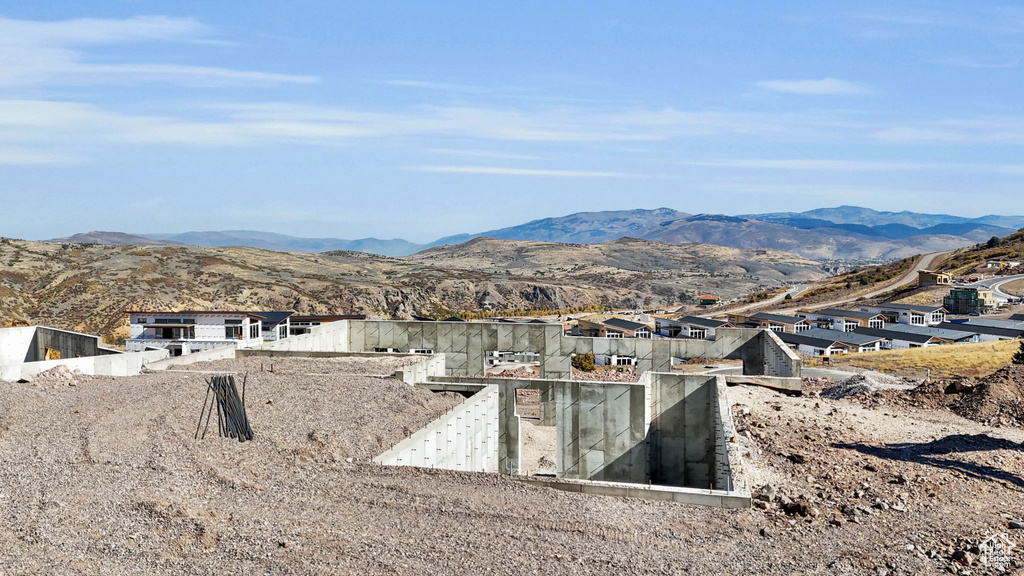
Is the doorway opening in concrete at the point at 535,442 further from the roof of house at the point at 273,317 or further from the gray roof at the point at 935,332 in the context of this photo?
the gray roof at the point at 935,332

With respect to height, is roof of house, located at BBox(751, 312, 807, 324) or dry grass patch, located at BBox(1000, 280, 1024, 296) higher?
dry grass patch, located at BBox(1000, 280, 1024, 296)

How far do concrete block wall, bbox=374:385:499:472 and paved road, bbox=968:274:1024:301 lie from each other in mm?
125193

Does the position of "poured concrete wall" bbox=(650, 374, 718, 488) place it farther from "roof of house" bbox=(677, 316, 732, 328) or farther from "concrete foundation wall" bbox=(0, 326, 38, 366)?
"roof of house" bbox=(677, 316, 732, 328)

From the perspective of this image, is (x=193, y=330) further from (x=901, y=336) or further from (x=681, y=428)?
(x=901, y=336)

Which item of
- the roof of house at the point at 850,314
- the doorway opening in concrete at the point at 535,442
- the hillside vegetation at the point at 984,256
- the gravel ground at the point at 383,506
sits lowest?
the roof of house at the point at 850,314

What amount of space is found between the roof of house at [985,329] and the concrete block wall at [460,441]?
3017 inches

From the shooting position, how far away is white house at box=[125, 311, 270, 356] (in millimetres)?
71375

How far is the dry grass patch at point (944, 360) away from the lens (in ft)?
183

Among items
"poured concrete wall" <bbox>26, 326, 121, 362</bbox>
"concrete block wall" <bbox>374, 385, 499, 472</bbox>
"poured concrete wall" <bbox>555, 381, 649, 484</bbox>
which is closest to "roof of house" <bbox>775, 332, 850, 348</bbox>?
"poured concrete wall" <bbox>555, 381, 649, 484</bbox>

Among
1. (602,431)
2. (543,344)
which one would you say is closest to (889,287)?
(543,344)

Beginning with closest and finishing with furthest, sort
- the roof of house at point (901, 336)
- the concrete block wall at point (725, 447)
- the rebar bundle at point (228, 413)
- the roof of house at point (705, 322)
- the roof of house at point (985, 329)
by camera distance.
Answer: the concrete block wall at point (725, 447) < the rebar bundle at point (228, 413) < the roof of house at point (985, 329) < the roof of house at point (901, 336) < the roof of house at point (705, 322)

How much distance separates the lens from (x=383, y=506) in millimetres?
13617

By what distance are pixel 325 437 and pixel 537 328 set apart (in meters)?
19.9

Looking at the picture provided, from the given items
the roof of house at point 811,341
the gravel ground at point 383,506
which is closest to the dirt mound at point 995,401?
the gravel ground at point 383,506
